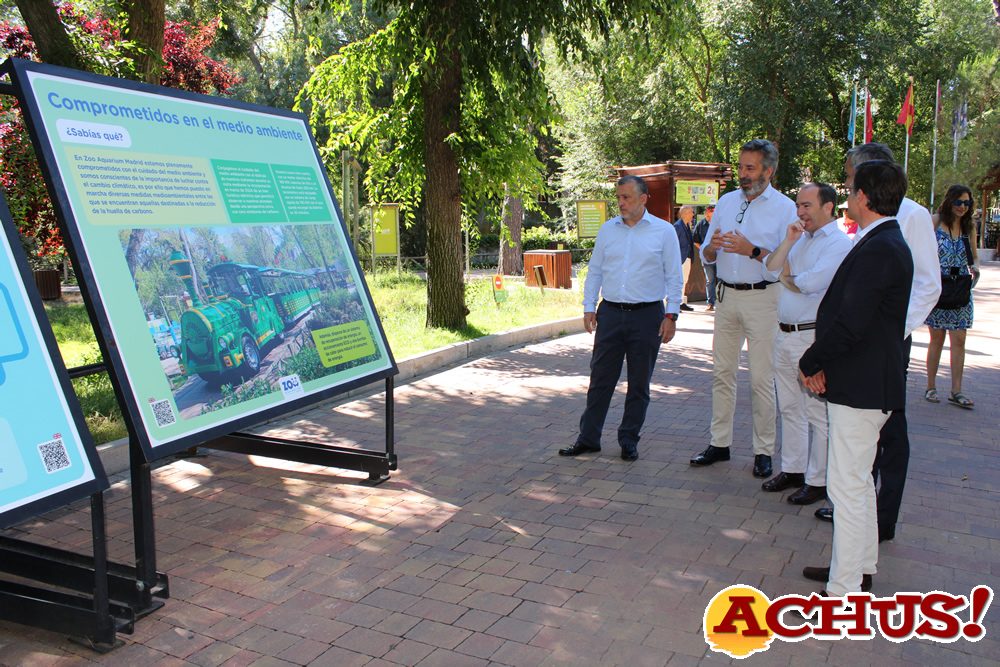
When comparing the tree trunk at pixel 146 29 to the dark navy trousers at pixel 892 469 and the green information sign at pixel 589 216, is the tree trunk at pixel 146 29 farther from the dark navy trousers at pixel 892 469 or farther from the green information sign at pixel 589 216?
the green information sign at pixel 589 216

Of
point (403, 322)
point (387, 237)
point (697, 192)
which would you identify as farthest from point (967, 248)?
point (387, 237)

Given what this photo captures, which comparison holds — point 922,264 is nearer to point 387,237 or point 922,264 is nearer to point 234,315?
point 234,315

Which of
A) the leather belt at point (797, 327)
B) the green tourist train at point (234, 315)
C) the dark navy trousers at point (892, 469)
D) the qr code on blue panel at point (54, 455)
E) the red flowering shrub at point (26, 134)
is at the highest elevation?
the red flowering shrub at point (26, 134)

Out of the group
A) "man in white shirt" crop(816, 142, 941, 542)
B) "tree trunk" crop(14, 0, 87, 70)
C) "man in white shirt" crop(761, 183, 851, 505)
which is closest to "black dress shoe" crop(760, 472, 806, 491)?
"man in white shirt" crop(761, 183, 851, 505)

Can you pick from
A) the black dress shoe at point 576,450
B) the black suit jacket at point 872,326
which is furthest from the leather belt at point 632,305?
the black suit jacket at point 872,326

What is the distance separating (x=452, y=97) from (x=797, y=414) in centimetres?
700

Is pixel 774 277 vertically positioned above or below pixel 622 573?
above

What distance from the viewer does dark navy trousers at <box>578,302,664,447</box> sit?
548cm

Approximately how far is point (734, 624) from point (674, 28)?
8406mm

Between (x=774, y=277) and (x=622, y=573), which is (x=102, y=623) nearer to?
(x=622, y=573)

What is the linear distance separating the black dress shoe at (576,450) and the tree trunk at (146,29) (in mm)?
5556

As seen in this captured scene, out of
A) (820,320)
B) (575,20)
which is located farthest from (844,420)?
(575,20)

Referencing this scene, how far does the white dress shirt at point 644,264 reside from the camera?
17.8ft

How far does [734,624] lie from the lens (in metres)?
3.30
